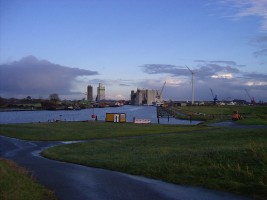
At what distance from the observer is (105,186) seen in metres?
14.3

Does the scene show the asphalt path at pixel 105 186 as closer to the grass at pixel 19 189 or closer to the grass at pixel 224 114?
the grass at pixel 19 189

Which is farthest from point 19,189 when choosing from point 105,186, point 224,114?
point 224,114

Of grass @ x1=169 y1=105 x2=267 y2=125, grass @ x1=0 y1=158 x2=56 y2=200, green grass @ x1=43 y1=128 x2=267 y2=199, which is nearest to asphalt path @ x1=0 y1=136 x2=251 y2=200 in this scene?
grass @ x1=0 y1=158 x2=56 y2=200

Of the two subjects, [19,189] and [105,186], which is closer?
[19,189]

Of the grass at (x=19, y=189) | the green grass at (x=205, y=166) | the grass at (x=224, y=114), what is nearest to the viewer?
the grass at (x=19, y=189)

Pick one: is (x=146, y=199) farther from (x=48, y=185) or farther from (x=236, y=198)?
(x=48, y=185)

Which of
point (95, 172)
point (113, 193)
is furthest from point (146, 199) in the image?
point (95, 172)

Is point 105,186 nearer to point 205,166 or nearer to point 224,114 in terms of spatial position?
point 205,166

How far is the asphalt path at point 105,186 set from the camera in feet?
40.8

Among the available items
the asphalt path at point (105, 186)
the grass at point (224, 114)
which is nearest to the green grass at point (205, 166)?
the asphalt path at point (105, 186)

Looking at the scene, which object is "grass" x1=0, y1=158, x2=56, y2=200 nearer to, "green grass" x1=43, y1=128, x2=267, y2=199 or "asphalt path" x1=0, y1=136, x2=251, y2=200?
"asphalt path" x1=0, y1=136, x2=251, y2=200

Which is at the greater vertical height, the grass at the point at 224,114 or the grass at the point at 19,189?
the grass at the point at 224,114

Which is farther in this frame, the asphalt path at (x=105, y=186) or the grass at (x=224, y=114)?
the grass at (x=224, y=114)

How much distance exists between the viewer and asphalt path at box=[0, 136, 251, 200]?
12.4 meters
